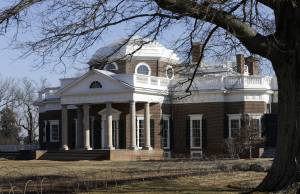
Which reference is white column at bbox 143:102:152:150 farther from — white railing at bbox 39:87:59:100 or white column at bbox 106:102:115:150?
white railing at bbox 39:87:59:100

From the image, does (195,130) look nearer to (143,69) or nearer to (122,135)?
(122,135)

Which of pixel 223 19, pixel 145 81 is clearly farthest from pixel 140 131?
pixel 223 19

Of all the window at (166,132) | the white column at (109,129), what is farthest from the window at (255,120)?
the white column at (109,129)

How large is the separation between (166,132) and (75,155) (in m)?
8.32

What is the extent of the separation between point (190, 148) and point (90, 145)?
876 centimetres

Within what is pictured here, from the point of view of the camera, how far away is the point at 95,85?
167 feet

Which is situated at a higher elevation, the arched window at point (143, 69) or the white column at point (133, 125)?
the arched window at point (143, 69)

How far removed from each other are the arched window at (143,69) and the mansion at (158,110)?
107 cm

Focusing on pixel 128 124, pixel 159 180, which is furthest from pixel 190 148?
pixel 159 180

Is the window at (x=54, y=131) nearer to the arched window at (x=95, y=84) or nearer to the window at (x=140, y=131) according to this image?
the arched window at (x=95, y=84)

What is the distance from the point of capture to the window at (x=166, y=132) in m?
52.2

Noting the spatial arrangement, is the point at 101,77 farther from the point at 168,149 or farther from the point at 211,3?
the point at 211,3

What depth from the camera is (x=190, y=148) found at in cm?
5166

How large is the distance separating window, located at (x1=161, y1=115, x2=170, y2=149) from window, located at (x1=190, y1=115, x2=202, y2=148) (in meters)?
2.13
